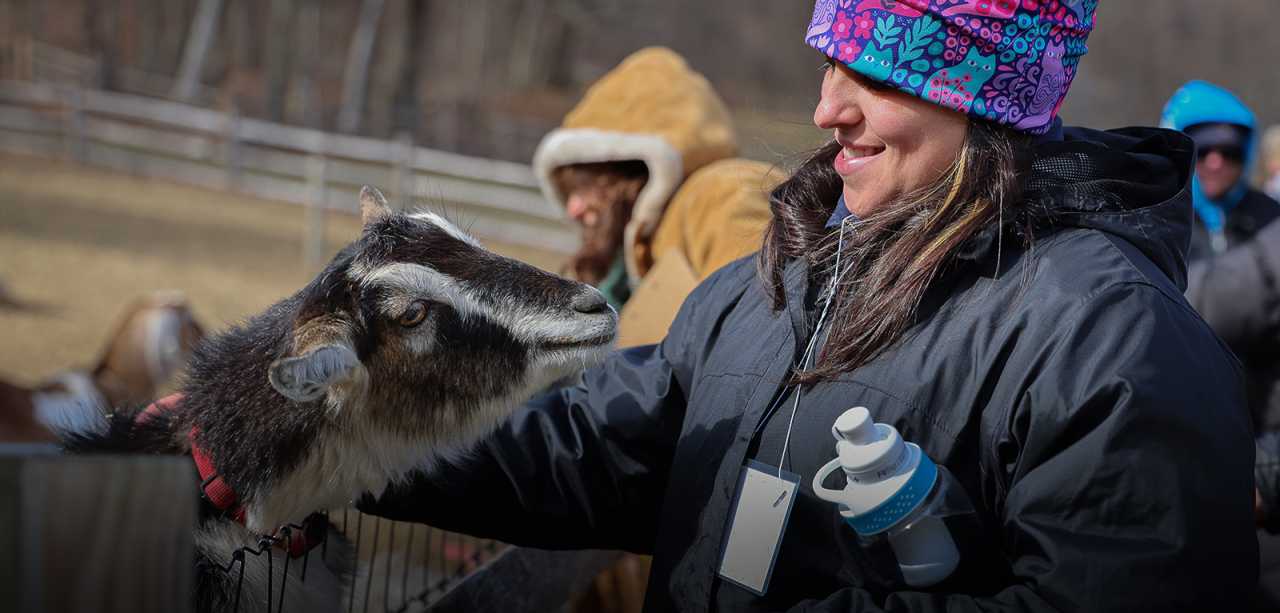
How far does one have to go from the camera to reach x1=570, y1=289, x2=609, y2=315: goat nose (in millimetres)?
2158

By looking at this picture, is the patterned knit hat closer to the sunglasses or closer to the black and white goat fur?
the black and white goat fur

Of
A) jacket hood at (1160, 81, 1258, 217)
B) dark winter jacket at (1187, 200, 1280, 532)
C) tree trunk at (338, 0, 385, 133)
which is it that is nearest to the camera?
dark winter jacket at (1187, 200, 1280, 532)

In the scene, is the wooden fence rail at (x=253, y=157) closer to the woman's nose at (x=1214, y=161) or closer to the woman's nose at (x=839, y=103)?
the woman's nose at (x=1214, y=161)

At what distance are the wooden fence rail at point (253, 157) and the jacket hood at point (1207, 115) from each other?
11.7m

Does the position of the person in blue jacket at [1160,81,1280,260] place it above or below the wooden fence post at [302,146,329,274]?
above

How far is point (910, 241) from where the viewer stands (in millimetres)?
1720

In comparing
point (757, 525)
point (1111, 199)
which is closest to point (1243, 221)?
point (1111, 199)

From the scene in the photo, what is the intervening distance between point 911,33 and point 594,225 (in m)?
2.32

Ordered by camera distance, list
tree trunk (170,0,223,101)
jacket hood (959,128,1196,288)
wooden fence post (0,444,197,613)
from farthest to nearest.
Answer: tree trunk (170,0,223,101)
jacket hood (959,128,1196,288)
wooden fence post (0,444,197,613)

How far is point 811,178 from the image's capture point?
2.10 metres

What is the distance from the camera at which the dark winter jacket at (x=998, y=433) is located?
1.40 meters

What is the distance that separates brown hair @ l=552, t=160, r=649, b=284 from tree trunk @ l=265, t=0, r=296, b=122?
2354cm

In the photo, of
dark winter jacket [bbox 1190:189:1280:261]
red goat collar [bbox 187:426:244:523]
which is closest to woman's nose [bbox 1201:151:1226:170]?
dark winter jacket [bbox 1190:189:1280:261]

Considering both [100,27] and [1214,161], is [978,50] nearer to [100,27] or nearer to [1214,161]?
[1214,161]
